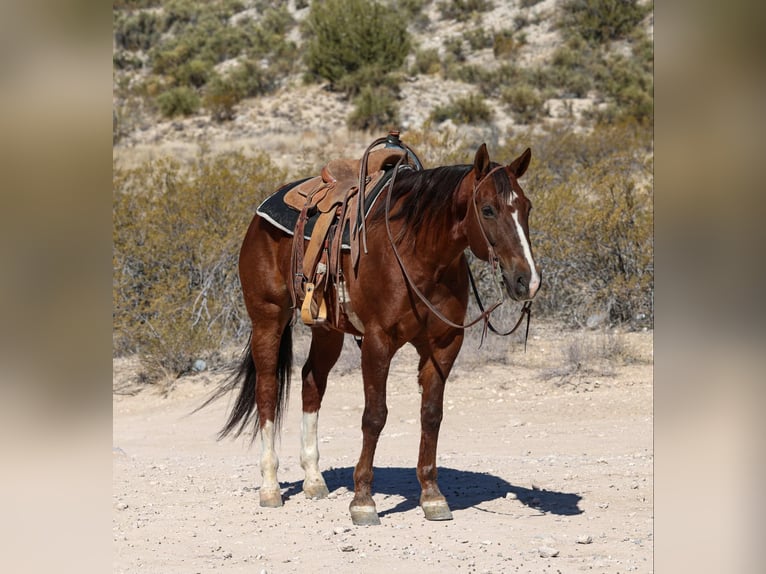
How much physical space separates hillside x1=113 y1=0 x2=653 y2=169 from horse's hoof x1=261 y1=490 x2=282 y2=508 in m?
17.3

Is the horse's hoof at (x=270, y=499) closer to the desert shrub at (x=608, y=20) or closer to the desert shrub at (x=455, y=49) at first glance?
the desert shrub at (x=455, y=49)

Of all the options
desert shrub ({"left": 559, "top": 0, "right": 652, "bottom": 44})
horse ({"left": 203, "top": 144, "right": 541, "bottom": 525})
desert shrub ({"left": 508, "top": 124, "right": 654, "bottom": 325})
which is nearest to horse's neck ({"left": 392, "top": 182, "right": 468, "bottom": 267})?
horse ({"left": 203, "top": 144, "right": 541, "bottom": 525})

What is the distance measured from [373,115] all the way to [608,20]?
34.9 ft

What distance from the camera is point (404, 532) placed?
18.8ft

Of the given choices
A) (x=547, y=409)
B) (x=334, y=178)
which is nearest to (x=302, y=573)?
(x=334, y=178)

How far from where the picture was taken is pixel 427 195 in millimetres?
5734

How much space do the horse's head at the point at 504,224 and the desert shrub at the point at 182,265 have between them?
23.4 ft

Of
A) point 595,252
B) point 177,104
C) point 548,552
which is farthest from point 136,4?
point 548,552

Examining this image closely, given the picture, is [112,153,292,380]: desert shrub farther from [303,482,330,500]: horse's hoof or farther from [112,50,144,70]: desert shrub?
A: [112,50,144,70]: desert shrub

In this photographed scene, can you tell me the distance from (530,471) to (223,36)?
107 ft

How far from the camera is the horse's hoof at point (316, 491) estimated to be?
22.0ft

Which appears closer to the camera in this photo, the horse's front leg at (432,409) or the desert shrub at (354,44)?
the horse's front leg at (432,409)

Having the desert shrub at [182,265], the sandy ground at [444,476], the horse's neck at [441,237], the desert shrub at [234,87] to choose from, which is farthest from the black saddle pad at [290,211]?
the desert shrub at [234,87]
